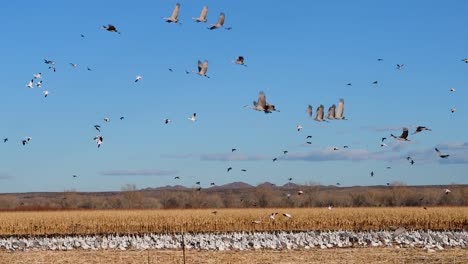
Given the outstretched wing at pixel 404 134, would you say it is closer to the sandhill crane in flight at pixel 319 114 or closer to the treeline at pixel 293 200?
the sandhill crane in flight at pixel 319 114

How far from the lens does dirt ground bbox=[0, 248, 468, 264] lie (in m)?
22.9

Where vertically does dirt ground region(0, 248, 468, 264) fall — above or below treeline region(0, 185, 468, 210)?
below

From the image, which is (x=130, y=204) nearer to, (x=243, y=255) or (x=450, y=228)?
(x=450, y=228)

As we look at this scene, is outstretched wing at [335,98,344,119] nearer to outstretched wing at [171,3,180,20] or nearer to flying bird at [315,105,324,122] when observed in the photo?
flying bird at [315,105,324,122]

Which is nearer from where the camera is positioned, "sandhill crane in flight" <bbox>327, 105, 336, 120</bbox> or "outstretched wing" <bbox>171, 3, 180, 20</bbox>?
"outstretched wing" <bbox>171, 3, 180, 20</bbox>

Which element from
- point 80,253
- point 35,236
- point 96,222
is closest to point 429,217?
point 96,222

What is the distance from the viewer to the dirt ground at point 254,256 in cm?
2291

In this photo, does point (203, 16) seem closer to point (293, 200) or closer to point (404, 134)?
point (404, 134)

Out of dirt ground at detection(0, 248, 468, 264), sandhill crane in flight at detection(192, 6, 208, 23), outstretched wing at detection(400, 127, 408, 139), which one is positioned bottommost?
dirt ground at detection(0, 248, 468, 264)

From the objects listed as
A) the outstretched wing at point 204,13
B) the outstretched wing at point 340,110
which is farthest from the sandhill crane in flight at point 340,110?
the outstretched wing at point 204,13

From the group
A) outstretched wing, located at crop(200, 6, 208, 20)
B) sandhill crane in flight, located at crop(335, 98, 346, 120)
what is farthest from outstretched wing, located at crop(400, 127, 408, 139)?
outstretched wing, located at crop(200, 6, 208, 20)

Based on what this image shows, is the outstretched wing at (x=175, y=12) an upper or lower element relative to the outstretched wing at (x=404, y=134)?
upper

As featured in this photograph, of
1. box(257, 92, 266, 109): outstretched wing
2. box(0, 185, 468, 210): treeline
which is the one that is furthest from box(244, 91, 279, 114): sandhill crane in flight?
box(0, 185, 468, 210): treeline

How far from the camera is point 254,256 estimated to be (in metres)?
24.2
